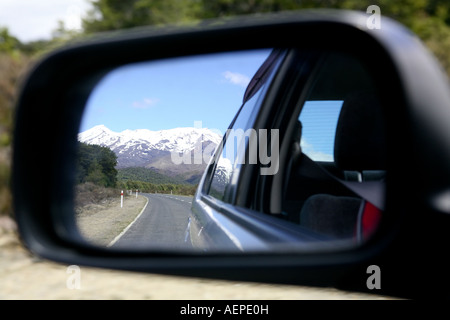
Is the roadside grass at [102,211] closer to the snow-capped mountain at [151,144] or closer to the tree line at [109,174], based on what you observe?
the tree line at [109,174]

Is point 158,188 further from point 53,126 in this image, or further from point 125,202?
point 53,126

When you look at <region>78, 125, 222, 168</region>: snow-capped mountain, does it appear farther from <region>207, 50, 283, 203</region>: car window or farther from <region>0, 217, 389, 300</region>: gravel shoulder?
<region>0, 217, 389, 300</region>: gravel shoulder

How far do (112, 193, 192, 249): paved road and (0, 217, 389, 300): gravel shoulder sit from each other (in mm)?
2280

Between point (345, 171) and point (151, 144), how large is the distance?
0.76 m

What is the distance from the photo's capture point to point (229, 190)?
110 inches

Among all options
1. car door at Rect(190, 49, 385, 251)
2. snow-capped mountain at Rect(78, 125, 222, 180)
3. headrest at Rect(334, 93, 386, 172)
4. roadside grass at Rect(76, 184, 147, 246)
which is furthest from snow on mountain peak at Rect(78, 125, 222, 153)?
headrest at Rect(334, 93, 386, 172)

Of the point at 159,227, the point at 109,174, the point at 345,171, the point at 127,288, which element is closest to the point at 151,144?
the point at 109,174

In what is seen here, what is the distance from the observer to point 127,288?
576 cm

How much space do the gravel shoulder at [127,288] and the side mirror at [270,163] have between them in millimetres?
2301

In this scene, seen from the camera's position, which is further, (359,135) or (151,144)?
(151,144)

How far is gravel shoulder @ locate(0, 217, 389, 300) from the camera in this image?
4.96 metres

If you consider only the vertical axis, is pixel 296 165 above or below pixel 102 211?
above

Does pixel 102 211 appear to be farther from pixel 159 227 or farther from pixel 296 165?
pixel 296 165
